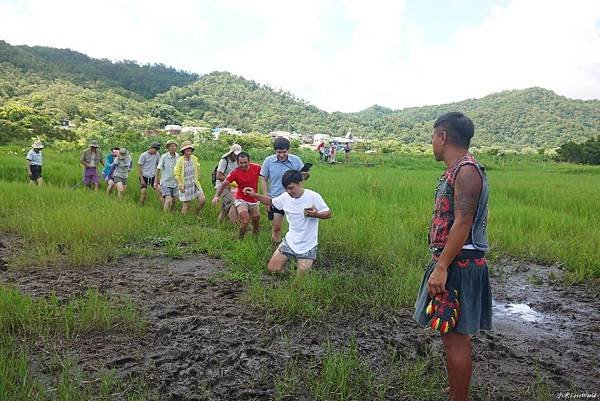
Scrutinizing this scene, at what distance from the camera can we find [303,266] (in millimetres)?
4695

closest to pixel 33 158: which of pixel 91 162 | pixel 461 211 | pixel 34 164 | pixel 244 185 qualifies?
pixel 34 164

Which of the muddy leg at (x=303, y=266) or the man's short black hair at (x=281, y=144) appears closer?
the muddy leg at (x=303, y=266)

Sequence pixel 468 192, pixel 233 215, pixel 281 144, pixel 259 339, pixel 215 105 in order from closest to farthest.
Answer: pixel 468 192, pixel 259 339, pixel 281 144, pixel 233 215, pixel 215 105

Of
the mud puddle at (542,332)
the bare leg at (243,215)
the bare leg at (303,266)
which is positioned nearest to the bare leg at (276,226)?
the bare leg at (243,215)

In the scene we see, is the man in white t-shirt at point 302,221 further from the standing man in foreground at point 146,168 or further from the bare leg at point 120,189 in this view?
the bare leg at point 120,189

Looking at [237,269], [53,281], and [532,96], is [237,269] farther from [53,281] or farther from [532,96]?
[532,96]

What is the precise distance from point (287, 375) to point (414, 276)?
84.8 inches

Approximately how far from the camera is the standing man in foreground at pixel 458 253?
2291 mm

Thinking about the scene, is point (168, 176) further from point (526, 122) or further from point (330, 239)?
point (526, 122)

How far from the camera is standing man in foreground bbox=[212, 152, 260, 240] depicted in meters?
6.37

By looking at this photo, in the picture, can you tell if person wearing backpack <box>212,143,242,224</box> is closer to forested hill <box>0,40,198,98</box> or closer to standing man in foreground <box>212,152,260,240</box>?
standing man in foreground <box>212,152,260,240</box>

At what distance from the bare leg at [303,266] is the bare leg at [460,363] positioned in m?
2.29

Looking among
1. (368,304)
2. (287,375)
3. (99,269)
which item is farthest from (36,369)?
(368,304)

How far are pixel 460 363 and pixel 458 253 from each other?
0.60 m
